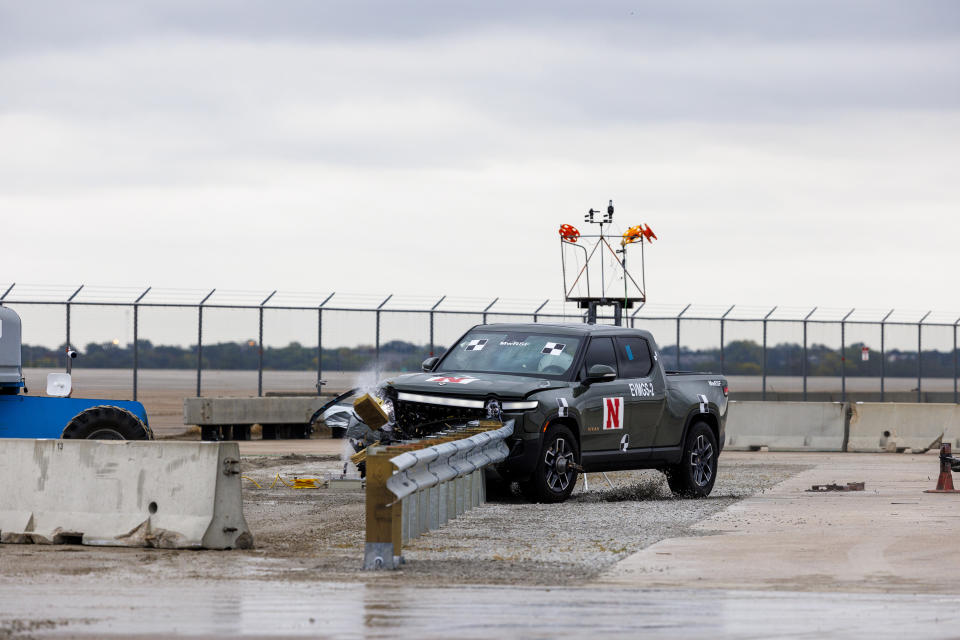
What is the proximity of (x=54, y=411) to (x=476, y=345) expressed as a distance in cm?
469

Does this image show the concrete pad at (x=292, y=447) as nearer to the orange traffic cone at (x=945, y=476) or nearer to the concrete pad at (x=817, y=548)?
the orange traffic cone at (x=945, y=476)

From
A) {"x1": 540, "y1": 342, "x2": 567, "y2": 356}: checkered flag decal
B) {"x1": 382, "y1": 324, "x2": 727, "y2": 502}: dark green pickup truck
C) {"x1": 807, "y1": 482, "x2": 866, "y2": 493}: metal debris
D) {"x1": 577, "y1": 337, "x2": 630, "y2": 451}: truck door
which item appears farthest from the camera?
{"x1": 807, "y1": 482, "x2": 866, "y2": 493}: metal debris

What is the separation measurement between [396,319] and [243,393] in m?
5.23

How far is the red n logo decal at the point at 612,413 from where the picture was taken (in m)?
16.7

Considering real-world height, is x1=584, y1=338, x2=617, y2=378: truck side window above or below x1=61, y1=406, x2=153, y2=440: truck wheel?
above

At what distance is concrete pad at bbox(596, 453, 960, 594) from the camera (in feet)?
33.9

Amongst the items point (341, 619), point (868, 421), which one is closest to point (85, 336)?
point (868, 421)

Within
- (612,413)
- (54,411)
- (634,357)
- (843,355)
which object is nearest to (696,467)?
(634,357)

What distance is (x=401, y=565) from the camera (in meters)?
10.8

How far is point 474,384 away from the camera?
52.4ft

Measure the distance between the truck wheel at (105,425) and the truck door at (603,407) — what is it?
4665mm

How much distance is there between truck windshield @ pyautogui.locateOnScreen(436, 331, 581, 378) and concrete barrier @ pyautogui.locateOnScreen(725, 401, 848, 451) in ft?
43.6

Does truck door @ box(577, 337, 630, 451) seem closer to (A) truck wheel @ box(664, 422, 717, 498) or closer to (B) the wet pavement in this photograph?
(A) truck wheel @ box(664, 422, 717, 498)

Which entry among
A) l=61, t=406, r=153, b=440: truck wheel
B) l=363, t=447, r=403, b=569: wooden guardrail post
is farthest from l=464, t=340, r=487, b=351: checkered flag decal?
l=363, t=447, r=403, b=569: wooden guardrail post
